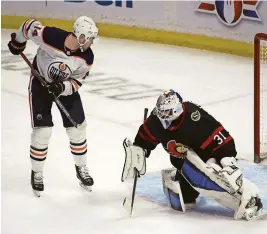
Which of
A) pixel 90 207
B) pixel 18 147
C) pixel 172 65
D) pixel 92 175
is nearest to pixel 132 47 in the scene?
pixel 172 65

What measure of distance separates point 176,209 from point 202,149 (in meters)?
0.32

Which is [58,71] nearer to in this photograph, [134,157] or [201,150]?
[134,157]

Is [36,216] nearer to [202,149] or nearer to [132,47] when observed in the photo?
[202,149]

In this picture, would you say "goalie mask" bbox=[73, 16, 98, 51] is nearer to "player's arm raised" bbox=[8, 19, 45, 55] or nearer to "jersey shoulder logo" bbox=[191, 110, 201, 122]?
"player's arm raised" bbox=[8, 19, 45, 55]

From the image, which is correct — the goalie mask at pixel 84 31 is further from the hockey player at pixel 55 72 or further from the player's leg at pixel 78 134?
the player's leg at pixel 78 134

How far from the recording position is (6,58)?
764 centimetres

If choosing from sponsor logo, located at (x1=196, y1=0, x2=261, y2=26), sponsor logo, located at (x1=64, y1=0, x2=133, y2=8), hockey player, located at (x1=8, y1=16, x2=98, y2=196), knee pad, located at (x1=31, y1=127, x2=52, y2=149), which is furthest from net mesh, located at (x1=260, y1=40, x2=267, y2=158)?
sponsor logo, located at (x1=64, y1=0, x2=133, y2=8)

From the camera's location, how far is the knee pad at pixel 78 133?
12.9ft

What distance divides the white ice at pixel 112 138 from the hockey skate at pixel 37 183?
1.5 inches

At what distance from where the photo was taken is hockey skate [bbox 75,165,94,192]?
4.02 metres

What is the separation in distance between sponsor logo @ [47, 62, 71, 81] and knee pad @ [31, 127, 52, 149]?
244 millimetres

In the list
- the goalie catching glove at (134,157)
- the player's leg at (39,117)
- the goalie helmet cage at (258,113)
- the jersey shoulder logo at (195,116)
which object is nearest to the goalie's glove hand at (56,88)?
the player's leg at (39,117)

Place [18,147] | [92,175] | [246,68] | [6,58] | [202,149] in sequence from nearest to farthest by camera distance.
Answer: [202,149], [92,175], [18,147], [246,68], [6,58]

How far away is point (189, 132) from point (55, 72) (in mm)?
703
